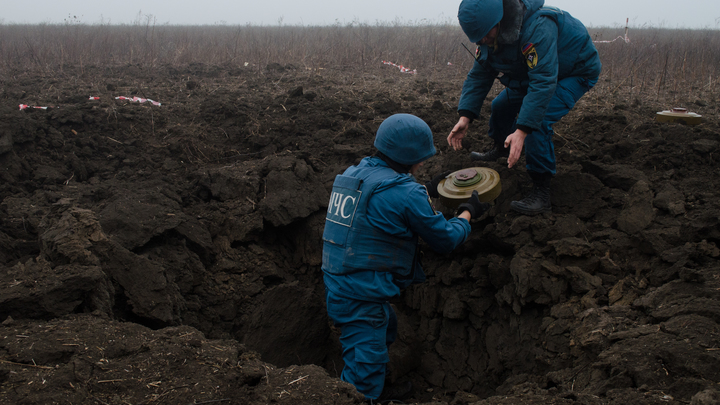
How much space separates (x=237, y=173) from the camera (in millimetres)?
4836

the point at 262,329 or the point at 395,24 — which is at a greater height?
the point at 395,24

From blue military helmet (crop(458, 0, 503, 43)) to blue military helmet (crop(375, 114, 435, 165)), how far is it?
84cm

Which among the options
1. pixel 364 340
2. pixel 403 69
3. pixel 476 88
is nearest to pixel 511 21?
pixel 476 88

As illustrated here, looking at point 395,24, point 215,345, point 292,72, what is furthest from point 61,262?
point 395,24

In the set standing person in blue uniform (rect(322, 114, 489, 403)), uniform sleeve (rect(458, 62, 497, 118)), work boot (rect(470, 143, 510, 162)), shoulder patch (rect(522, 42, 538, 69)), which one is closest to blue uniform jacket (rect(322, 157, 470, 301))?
standing person in blue uniform (rect(322, 114, 489, 403))

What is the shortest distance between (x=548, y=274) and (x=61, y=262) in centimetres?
323

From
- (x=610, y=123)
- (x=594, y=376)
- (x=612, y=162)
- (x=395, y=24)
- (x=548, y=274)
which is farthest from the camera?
(x=395, y=24)

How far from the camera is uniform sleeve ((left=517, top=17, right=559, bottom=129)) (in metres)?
3.25

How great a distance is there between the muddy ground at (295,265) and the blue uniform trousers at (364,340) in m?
0.51

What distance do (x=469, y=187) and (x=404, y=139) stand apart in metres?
1.00

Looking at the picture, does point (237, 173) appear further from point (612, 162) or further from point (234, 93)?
point (612, 162)

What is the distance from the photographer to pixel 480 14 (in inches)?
124

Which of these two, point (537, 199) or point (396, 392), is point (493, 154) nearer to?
point (537, 199)

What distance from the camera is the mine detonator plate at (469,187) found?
3564 millimetres
